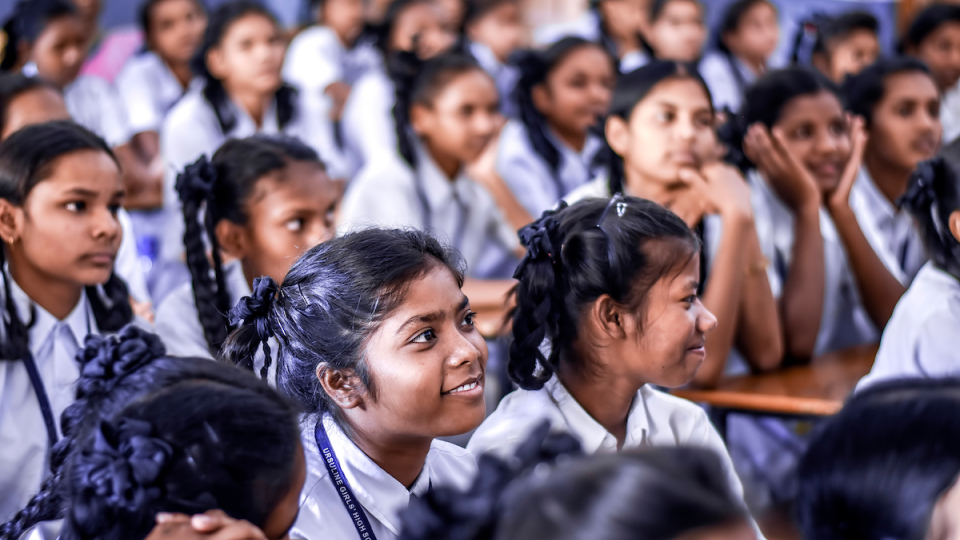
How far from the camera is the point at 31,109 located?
2.52m

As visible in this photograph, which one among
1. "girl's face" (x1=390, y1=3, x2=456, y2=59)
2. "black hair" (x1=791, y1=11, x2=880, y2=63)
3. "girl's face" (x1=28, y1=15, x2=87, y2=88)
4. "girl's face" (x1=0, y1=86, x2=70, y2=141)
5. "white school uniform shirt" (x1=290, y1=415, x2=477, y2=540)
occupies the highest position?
"girl's face" (x1=28, y1=15, x2=87, y2=88)

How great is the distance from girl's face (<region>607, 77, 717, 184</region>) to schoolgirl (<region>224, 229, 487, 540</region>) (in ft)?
3.97

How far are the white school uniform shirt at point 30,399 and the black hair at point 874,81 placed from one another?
2.33 metres

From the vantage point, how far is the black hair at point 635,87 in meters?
2.51

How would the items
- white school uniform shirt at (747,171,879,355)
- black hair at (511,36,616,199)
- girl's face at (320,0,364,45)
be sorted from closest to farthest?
white school uniform shirt at (747,171,879,355) → black hair at (511,36,616,199) → girl's face at (320,0,364,45)

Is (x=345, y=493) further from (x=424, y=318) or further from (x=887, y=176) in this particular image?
(x=887, y=176)

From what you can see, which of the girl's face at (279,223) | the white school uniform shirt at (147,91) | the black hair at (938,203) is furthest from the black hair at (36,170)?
the white school uniform shirt at (147,91)

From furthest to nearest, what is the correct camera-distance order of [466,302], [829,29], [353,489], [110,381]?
1. [829,29]
2. [466,302]
3. [353,489]
4. [110,381]

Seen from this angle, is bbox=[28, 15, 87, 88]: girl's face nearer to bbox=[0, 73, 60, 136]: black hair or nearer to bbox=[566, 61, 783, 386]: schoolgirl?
bbox=[0, 73, 60, 136]: black hair

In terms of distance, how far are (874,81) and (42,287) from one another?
2392 millimetres

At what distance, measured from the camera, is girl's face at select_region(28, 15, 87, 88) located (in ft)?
11.5

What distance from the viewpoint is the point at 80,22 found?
11.9ft

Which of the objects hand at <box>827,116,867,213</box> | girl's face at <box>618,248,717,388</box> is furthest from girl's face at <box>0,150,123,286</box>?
hand at <box>827,116,867,213</box>

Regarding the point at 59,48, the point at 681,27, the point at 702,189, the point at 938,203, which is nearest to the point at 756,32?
the point at 681,27
